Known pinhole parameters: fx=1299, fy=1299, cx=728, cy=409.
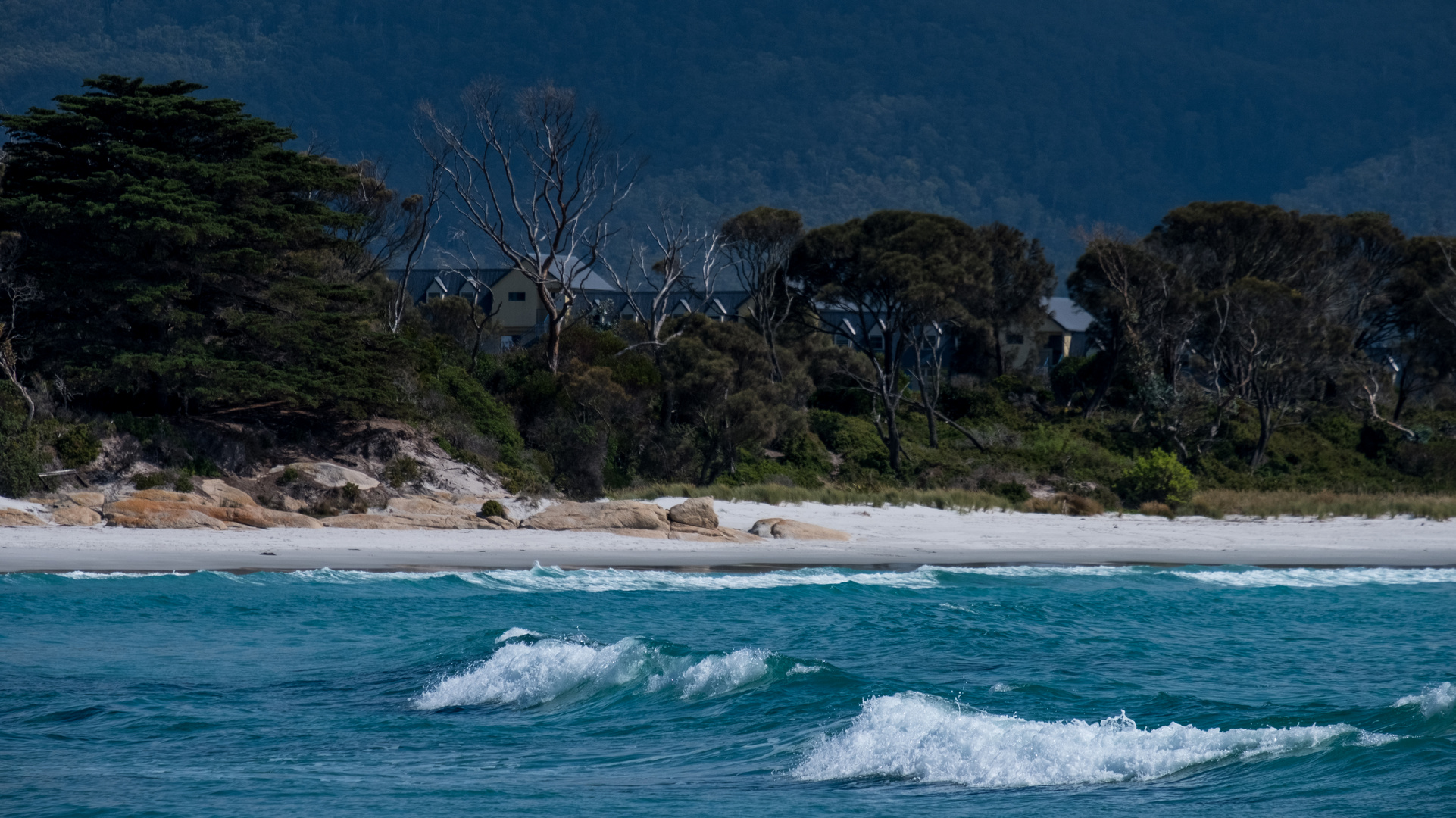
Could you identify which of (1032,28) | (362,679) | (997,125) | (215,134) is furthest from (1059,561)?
(1032,28)

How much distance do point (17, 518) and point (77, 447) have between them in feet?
12.3

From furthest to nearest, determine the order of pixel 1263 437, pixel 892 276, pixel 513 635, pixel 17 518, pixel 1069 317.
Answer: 1. pixel 1069 317
2. pixel 1263 437
3. pixel 892 276
4. pixel 17 518
5. pixel 513 635

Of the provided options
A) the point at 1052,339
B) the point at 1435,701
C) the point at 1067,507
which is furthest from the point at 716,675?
the point at 1052,339

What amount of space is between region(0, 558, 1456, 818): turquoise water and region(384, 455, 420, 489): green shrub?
8.20 m

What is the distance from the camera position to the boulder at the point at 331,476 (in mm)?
25016

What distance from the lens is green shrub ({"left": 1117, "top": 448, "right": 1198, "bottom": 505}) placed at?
3141 centimetres

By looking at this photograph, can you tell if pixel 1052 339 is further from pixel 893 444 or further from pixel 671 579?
pixel 671 579

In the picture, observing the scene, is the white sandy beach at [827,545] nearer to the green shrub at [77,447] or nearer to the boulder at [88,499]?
the boulder at [88,499]

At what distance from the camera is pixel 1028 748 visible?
31.5 ft

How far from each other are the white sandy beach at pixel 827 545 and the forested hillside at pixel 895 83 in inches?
4650

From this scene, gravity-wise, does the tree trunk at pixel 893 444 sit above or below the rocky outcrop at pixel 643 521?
above

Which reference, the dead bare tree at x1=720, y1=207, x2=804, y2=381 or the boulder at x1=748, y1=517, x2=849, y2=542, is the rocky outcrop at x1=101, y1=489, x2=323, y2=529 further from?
the dead bare tree at x1=720, y1=207, x2=804, y2=381

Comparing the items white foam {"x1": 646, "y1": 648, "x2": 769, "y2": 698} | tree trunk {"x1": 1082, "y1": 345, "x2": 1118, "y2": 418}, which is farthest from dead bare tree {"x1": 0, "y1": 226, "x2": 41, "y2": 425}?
tree trunk {"x1": 1082, "y1": 345, "x2": 1118, "y2": 418}

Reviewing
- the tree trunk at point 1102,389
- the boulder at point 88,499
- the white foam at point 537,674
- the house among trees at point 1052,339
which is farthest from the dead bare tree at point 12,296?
the house among trees at point 1052,339
